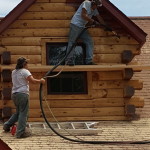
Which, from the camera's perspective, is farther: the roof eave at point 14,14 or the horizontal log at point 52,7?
the horizontal log at point 52,7

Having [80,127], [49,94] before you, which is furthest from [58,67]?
[80,127]

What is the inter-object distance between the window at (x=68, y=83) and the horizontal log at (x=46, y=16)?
1233 mm

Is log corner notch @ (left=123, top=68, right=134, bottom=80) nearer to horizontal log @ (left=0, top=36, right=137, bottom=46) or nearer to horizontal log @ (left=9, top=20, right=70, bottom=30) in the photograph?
horizontal log @ (left=0, top=36, right=137, bottom=46)

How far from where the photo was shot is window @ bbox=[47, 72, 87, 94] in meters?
9.12

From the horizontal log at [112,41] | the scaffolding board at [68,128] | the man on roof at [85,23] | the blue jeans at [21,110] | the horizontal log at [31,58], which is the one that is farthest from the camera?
the horizontal log at [112,41]

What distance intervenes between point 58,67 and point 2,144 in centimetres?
312

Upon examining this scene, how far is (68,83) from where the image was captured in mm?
9180

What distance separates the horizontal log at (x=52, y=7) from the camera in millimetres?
9334

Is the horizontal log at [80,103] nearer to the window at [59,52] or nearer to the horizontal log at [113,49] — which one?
the window at [59,52]

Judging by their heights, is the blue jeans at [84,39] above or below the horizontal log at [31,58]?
above

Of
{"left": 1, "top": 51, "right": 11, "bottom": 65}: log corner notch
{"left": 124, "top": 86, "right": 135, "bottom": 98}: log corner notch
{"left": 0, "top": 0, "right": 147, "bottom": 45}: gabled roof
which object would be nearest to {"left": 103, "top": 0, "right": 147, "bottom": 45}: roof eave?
{"left": 0, "top": 0, "right": 147, "bottom": 45}: gabled roof

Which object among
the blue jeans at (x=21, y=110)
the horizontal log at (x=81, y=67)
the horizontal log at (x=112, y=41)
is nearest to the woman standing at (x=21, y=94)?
the blue jeans at (x=21, y=110)

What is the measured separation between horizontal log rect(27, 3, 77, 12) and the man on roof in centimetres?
42

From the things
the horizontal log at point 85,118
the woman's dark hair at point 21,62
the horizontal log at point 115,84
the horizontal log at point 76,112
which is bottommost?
the horizontal log at point 85,118
